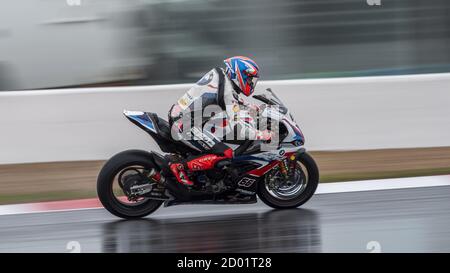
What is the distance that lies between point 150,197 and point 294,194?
4.98ft

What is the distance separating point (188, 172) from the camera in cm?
738

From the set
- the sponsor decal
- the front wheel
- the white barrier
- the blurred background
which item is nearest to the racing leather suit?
the sponsor decal

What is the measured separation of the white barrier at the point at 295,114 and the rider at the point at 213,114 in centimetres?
294

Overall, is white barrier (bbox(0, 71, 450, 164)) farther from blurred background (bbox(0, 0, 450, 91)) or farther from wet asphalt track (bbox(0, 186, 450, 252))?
wet asphalt track (bbox(0, 186, 450, 252))

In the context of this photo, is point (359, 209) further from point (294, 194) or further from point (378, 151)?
point (378, 151)

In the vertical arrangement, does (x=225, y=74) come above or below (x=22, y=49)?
below

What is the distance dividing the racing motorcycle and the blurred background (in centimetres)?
321

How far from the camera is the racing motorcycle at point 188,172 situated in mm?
7270

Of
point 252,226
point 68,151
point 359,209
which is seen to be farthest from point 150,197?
point 68,151

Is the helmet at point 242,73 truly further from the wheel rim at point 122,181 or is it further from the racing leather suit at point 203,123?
the wheel rim at point 122,181

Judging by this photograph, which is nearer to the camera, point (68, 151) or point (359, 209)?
point (359, 209)

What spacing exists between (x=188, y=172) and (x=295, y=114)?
3341mm

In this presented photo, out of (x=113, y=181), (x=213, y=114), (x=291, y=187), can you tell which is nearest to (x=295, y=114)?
(x=291, y=187)

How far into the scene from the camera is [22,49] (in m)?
10.5
